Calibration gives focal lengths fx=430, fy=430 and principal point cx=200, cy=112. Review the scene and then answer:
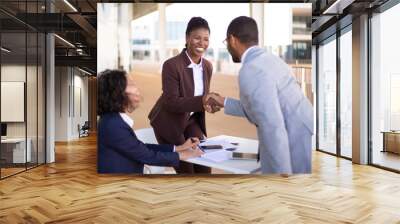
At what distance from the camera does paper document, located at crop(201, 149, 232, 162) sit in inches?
247

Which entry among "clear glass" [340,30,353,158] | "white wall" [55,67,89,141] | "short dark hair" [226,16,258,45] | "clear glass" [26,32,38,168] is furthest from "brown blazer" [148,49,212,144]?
"white wall" [55,67,89,141]

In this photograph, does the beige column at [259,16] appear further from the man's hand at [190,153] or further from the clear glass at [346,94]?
the clear glass at [346,94]

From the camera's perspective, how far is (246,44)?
625 centimetres

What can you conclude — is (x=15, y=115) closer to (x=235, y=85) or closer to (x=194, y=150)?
(x=194, y=150)

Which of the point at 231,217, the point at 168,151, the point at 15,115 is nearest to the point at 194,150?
the point at 168,151

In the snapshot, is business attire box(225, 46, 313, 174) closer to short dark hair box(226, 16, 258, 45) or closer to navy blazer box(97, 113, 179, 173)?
short dark hair box(226, 16, 258, 45)

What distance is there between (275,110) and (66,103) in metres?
12.0

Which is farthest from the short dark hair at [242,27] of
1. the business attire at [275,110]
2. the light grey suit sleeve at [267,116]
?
the light grey suit sleeve at [267,116]

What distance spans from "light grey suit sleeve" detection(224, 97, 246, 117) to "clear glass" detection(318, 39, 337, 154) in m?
5.19

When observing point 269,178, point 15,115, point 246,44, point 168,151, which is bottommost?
point 269,178

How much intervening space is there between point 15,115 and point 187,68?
3.20m

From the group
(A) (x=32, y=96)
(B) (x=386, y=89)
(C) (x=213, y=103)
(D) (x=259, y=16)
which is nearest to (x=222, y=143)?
(C) (x=213, y=103)

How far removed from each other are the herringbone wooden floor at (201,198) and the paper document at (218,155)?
1.19 ft

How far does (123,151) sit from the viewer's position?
6.35 m
